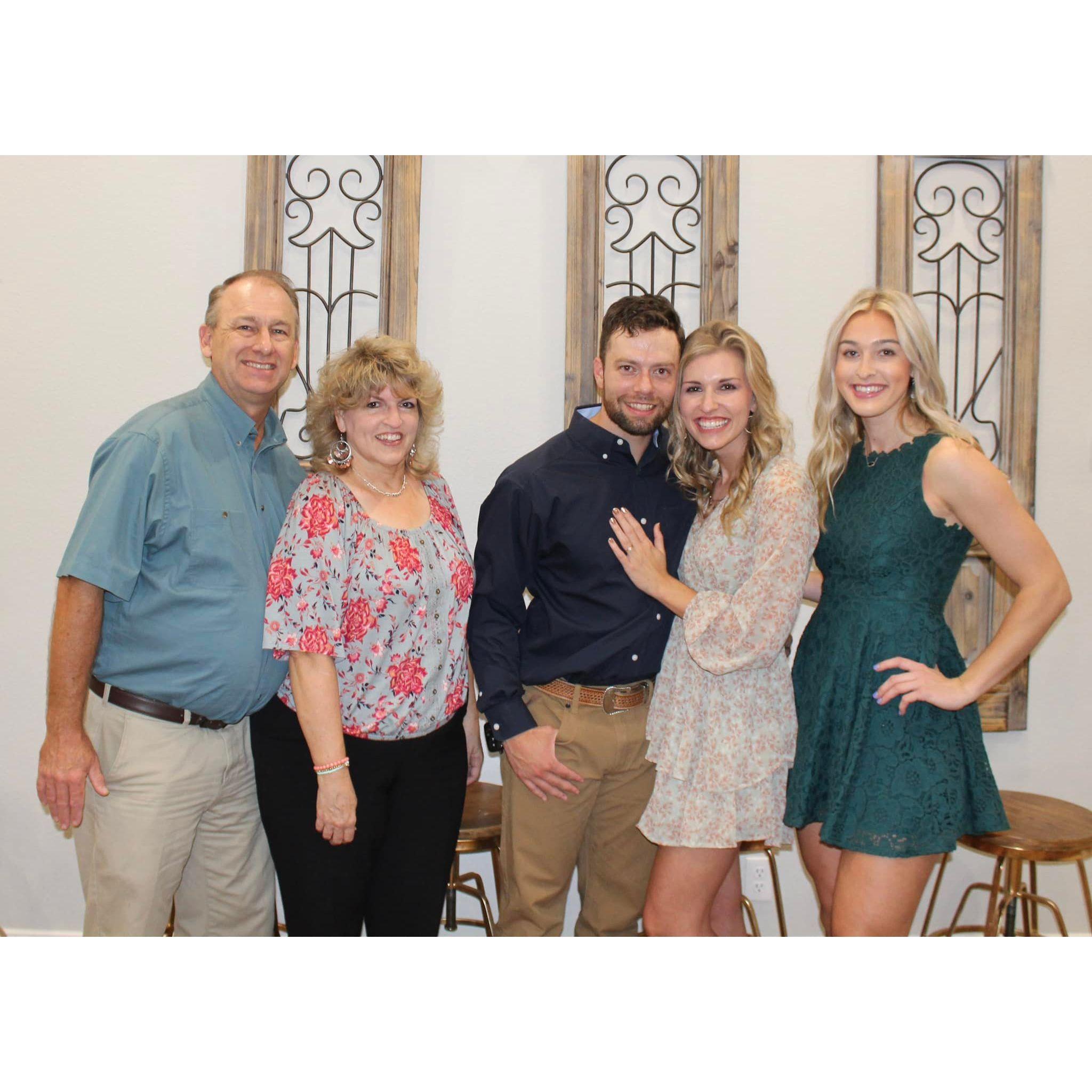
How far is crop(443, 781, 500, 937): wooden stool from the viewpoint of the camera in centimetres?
246

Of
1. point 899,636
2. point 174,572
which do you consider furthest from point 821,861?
point 174,572

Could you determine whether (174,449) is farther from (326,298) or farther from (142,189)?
(142,189)

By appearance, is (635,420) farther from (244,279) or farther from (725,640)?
(244,279)

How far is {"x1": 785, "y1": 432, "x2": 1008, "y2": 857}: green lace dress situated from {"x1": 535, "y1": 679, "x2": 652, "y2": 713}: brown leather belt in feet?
1.36

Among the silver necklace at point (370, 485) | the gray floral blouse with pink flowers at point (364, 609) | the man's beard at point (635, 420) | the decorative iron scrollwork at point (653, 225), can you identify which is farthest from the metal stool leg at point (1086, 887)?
the silver necklace at point (370, 485)

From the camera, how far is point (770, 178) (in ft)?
9.91

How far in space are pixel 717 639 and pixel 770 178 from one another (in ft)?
5.92

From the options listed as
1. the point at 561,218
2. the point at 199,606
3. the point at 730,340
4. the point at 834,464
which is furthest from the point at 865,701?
the point at 561,218

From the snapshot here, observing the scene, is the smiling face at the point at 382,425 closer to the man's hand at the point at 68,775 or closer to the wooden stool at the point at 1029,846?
the man's hand at the point at 68,775

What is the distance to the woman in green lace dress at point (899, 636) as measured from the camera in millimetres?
1872

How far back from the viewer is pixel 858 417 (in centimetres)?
212

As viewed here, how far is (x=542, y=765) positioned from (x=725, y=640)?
0.55m

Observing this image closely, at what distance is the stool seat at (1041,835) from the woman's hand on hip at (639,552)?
1088mm


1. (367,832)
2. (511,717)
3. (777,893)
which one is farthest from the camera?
(777,893)
